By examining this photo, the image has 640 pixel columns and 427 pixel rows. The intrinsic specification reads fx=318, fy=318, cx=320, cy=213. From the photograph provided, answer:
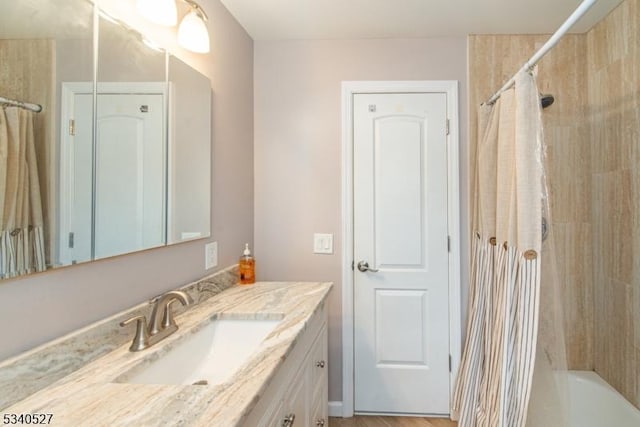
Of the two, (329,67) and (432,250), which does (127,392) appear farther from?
(329,67)

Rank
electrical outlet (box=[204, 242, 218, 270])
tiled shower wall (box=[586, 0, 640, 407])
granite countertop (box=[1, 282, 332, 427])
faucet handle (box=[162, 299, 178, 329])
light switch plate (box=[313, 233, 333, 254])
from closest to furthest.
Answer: granite countertop (box=[1, 282, 332, 427])
faucet handle (box=[162, 299, 178, 329])
electrical outlet (box=[204, 242, 218, 270])
tiled shower wall (box=[586, 0, 640, 407])
light switch plate (box=[313, 233, 333, 254])

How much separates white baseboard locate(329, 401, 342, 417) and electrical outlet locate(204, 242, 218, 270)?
1.22 m

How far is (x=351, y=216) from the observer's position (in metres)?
2.06

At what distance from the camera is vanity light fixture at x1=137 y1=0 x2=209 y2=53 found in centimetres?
113

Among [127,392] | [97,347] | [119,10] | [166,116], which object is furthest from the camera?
[166,116]

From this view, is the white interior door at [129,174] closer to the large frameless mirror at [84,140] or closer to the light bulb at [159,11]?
the large frameless mirror at [84,140]

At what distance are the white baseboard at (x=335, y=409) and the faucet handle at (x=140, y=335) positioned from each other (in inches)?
58.8

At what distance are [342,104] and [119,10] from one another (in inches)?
51.5

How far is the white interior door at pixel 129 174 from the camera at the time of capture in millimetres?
956

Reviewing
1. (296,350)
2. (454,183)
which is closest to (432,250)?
(454,183)

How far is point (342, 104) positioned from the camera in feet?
6.79

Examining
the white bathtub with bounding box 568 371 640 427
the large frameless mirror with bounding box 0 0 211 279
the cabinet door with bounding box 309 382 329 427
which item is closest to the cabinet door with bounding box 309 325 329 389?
the cabinet door with bounding box 309 382 329 427

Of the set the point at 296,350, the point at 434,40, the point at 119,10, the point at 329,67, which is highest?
the point at 434,40

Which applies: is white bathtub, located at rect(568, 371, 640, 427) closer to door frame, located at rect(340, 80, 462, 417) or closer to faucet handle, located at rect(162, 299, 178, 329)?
door frame, located at rect(340, 80, 462, 417)
